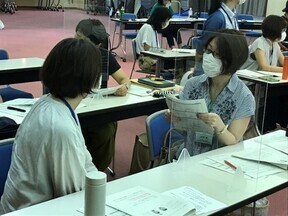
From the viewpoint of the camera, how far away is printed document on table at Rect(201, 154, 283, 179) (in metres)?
2.07

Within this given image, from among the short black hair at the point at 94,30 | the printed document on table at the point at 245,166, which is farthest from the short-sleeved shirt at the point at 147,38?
the printed document on table at the point at 245,166

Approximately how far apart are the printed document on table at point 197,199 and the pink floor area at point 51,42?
1526mm

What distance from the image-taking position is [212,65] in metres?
2.29

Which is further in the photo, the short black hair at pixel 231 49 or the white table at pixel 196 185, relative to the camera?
the short black hair at pixel 231 49

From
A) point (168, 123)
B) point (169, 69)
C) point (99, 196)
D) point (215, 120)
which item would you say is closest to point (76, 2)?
point (169, 69)

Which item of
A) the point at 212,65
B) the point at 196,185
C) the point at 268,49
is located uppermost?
the point at 212,65

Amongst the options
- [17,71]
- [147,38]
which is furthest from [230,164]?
[147,38]

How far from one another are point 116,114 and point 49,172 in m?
1.43

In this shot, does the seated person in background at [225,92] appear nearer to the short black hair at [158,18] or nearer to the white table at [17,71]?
the white table at [17,71]

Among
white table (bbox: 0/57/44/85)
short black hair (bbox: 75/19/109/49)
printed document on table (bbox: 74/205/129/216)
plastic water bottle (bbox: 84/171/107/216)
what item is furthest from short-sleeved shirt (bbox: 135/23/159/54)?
plastic water bottle (bbox: 84/171/107/216)

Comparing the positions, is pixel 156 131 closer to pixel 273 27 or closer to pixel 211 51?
pixel 211 51

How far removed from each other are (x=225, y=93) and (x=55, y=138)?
3.26 feet

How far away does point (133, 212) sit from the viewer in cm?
162

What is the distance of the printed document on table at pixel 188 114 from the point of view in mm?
2186
